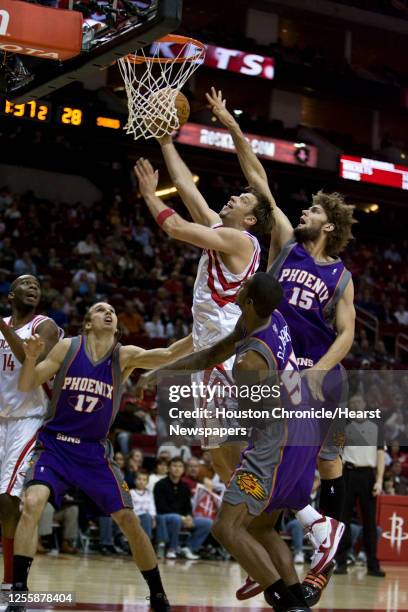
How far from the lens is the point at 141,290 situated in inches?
703

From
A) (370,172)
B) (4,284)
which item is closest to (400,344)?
(370,172)

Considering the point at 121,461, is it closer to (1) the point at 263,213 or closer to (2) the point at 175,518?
(2) the point at 175,518

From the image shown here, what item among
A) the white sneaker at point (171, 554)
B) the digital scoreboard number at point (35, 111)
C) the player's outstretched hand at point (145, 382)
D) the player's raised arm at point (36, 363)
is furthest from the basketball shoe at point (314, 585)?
the digital scoreboard number at point (35, 111)

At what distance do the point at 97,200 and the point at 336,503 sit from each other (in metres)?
17.4

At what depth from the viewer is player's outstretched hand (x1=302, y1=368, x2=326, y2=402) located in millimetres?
5074

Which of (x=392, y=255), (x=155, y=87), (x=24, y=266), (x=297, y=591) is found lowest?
(x=297, y=591)

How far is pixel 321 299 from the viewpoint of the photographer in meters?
5.48

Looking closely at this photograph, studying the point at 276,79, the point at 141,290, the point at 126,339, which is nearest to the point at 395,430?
the point at 126,339

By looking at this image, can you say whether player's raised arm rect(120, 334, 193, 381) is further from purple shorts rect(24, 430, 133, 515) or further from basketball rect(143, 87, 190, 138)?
basketball rect(143, 87, 190, 138)

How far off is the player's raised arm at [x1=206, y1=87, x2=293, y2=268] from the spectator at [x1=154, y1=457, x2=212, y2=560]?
590 centimetres

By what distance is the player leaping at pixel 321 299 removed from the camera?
5.44 meters

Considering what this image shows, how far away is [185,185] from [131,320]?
33.6 feet

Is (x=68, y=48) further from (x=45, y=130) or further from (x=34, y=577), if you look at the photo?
(x=45, y=130)

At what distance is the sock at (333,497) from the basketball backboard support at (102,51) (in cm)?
301
